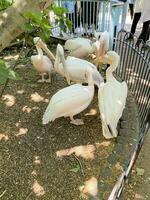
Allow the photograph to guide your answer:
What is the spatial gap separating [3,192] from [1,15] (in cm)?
180

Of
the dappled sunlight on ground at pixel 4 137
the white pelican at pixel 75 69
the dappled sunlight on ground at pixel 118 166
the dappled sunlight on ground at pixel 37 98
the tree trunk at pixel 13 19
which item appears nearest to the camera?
the tree trunk at pixel 13 19

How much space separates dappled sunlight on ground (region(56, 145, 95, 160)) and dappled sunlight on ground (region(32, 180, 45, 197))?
43cm

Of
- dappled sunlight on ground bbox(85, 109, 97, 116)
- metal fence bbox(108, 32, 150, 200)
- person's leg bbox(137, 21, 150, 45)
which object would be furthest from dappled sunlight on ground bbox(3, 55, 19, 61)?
person's leg bbox(137, 21, 150, 45)

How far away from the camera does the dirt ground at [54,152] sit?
2.89 m

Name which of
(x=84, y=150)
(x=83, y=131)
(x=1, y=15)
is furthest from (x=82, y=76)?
(x=1, y=15)

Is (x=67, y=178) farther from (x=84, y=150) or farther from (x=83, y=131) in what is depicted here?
(x=83, y=131)

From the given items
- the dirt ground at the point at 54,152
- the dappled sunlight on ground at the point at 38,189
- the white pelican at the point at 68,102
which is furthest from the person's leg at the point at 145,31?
the dappled sunlight on ground at the point at 38,189

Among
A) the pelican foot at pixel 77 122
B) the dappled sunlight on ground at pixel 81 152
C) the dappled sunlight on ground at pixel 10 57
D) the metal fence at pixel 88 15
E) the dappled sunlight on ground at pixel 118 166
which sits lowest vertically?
the dappled sunlight on ground at pixel 118 166

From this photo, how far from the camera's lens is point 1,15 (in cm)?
170

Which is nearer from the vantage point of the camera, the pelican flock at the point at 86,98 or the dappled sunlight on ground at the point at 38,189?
the dappled sunlight on ground at the point at 38,189

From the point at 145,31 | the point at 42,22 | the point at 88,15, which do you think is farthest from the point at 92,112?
the point at 145,31

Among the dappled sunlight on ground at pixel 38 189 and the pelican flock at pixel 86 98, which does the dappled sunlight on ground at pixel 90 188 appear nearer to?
the dappled sunlight on ground at pixel 38 189

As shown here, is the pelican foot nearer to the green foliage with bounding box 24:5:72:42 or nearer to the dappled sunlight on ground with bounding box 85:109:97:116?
the dappled sunlight on ground with bounding box 85:109:97:116

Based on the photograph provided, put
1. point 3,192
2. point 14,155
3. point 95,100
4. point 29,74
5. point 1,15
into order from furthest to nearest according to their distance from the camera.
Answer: point 29,74
point 95,100
point 14,155
point 3,192
point 1,15
